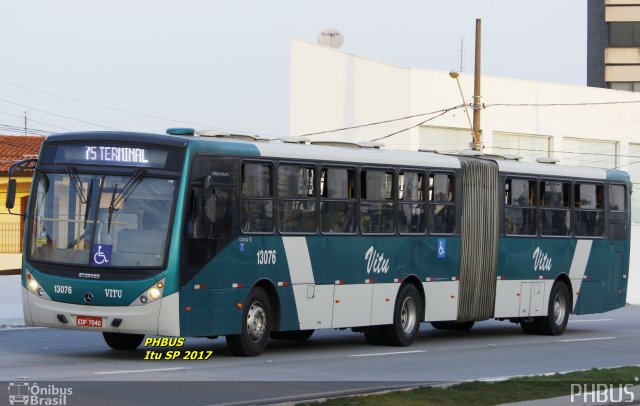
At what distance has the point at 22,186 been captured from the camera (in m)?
42.8

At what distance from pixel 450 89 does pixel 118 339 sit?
36367mm

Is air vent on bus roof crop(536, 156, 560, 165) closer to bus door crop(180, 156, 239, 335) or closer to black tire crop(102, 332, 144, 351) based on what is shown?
bus door crop(180, 156, 239, 335)

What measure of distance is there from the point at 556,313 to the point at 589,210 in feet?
7.49

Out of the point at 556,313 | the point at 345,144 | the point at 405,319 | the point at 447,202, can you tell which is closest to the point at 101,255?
the point at 345,144

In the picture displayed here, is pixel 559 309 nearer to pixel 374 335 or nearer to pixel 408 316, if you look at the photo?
pixel 408 316

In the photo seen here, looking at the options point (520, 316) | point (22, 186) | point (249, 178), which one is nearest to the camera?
point (249, 178)

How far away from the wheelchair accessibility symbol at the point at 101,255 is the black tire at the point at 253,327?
2153mm

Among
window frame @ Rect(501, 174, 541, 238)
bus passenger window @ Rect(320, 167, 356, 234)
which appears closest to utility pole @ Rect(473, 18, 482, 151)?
window frame @ Rect(501, 174, 541, 238)

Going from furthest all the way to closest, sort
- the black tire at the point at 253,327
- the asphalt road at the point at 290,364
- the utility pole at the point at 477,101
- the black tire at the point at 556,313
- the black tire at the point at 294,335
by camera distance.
→ the utility pole at the point at 477,101
the black tire at the point at 556,313
the black tire at the point at 294,335
the black tire at the point at 253,327
the asphalt road at the point at 290,364

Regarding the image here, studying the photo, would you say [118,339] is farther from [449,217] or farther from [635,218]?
[635,218]

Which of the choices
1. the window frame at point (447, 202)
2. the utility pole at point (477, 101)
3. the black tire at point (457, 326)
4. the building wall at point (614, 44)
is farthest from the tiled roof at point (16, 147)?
the building wall at point (614, 44)

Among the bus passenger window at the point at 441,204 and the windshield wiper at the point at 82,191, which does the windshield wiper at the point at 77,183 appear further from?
the bus passenger window at the point at 441,204

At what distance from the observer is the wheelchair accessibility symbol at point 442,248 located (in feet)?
77.4

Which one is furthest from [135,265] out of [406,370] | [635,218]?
[635,218]
